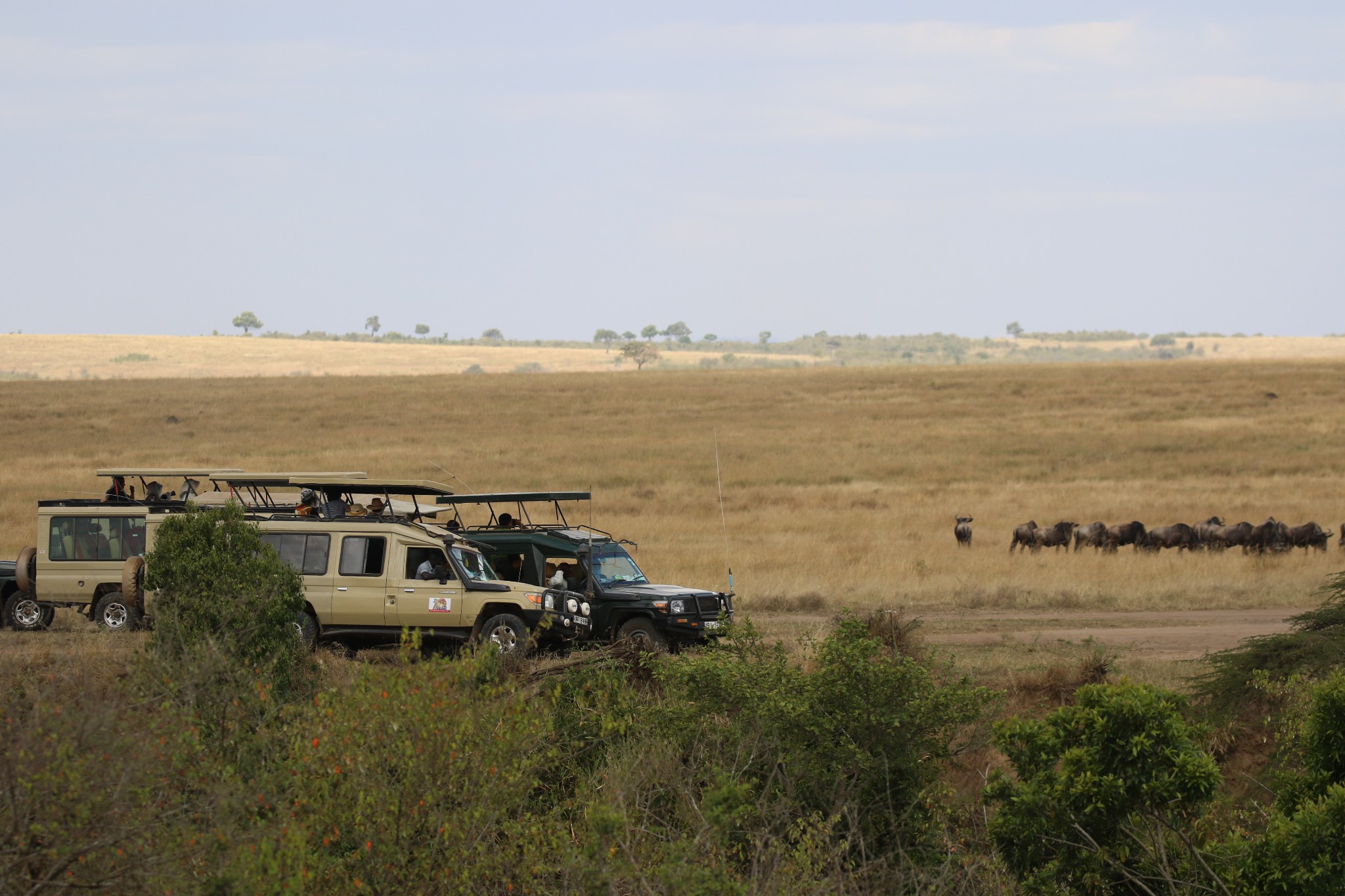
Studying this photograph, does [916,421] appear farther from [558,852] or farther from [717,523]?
[558,852]

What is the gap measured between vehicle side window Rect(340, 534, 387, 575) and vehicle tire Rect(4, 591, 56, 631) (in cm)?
591

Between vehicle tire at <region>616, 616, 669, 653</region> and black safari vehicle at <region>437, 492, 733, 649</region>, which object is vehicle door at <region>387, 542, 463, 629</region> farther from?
vehicle tire at <region>616, 616, 669, 653</region>

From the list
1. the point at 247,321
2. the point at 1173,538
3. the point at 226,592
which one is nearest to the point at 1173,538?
the point at 1173,538

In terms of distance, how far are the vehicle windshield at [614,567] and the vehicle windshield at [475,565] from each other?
4.37 ft

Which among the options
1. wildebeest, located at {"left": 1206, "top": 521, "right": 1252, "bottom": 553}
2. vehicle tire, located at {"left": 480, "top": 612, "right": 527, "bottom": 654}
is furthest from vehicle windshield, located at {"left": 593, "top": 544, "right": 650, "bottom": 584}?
wildebeest, located at {"left": 1206, "top": 521, "right": 1252, "bottom": 553}

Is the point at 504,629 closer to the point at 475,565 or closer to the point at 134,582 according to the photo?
the point at 475,565

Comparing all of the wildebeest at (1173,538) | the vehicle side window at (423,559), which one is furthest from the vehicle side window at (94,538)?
the wildebeest at (1173,538)

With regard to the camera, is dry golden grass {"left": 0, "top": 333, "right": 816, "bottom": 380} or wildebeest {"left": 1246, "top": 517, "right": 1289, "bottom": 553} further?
dry golden grass {"left": 0, "top": 333, "right": 816, "bottom": 380}

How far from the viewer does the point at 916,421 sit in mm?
57062

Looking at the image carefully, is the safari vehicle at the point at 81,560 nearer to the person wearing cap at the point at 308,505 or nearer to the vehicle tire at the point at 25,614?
the vehicle tire at the point at 25,614

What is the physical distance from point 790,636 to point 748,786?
8667 millimetres

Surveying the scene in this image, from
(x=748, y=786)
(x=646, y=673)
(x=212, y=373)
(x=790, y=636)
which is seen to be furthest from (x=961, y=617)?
(x=212, y=373)

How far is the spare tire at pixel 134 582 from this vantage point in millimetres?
16438

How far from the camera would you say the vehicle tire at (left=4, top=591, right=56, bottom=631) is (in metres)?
18.5
